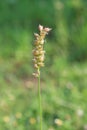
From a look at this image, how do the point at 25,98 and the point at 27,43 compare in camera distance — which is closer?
the point at 25,98

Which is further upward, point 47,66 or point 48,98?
point 47,66

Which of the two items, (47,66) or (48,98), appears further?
(47,66)

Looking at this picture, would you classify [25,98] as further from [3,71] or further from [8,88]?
[3,71]

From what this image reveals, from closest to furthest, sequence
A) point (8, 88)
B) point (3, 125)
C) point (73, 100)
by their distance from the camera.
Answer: point (3, 125) < point (73, 100) < point (8, 88)

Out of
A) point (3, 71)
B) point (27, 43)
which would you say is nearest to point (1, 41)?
point (27, 43)
